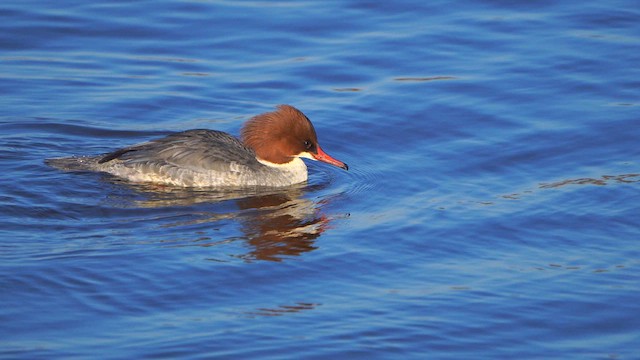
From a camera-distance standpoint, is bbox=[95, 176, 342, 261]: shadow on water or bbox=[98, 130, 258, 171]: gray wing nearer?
bbox=[95, 176, 342, 261]: shadow on water

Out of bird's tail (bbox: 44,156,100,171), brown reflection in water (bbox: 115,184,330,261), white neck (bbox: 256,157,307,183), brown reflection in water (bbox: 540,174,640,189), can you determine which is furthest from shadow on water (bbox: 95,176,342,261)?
brown reflection in water (bbox: 540,174,640,189)

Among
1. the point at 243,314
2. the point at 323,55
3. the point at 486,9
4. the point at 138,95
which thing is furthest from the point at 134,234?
the point at 486,9

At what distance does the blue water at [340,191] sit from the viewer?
31.1 ft

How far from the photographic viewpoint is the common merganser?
44.1 feet

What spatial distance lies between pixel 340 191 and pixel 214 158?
1.52 m

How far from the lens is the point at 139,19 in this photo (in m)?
18.4

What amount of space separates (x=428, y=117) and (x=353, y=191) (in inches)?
90.9

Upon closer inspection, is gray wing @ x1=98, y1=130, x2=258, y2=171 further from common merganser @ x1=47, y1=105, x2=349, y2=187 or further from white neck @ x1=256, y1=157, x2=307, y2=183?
white neck @ x1=256, y1=157, x2=307, y2=183

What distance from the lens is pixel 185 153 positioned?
13484 mm

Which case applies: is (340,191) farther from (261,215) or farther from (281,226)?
(281,226)

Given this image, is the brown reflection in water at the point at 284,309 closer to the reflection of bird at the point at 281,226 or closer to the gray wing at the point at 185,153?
the reflection of bird at the point at 281,226

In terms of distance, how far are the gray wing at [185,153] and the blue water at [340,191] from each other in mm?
330

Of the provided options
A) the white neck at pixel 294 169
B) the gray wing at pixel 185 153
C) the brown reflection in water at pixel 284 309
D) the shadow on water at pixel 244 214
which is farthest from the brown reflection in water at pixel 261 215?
the brown reflection in water at pixel 284 309

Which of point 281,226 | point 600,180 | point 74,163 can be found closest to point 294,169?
point 281,226
